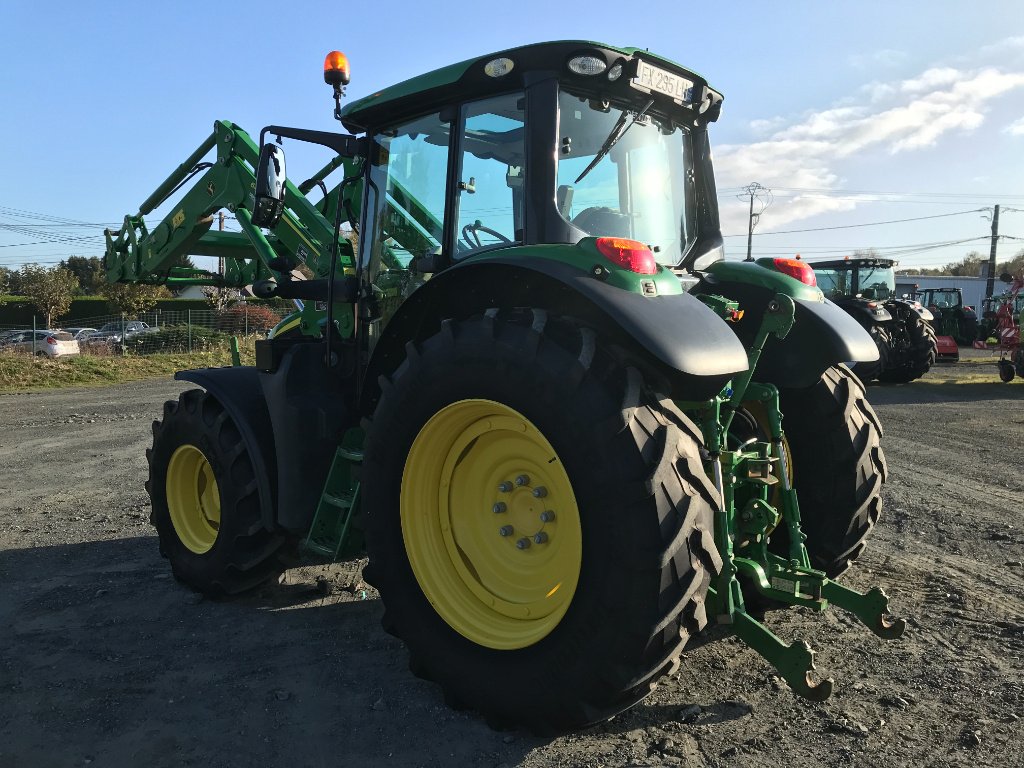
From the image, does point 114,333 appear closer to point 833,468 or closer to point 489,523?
point 489,523

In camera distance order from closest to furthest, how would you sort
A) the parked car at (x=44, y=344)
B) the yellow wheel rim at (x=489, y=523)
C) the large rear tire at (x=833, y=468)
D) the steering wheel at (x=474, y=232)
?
the yellow wheel rim at (x=489, y=523)
the steering wheel at (x=474, y=232)
the large rear tire at (x=833, y=468)
the parked car at (x=44, y=344)

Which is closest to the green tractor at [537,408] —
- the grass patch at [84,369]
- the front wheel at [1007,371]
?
the grass patch at [84,369]

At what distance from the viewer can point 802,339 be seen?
3.51m

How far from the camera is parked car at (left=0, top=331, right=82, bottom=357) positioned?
21172mm

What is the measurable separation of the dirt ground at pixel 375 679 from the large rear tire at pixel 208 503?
0.18 metres

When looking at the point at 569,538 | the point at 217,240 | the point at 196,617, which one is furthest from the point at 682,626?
the point at 217,240

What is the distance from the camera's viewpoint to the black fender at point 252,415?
3.83 meters

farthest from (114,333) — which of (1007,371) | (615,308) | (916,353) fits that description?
(615,308)

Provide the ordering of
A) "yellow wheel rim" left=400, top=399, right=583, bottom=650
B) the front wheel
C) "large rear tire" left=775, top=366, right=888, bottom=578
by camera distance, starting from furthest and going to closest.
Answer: the front wheel, "large rear tire" left=775, top=366, right=888, bottom=578, "yellow wheel rim" left=400, top=399, right=583, bottom=650

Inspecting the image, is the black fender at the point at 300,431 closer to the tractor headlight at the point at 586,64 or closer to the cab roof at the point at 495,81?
the cab roof at the point at 495,81

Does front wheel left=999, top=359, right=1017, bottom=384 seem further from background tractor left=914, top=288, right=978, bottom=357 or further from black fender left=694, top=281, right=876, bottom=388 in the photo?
black fender left=694, top=281, right=876, bottom=388

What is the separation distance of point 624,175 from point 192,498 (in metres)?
3.07

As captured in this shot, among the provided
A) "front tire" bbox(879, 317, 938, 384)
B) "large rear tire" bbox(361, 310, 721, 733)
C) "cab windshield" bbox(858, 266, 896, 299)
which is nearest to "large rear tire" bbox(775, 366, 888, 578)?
"large rear tire" bbox(361, 310, 721, 733)

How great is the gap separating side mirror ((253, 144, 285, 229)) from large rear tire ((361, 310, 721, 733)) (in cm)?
131
